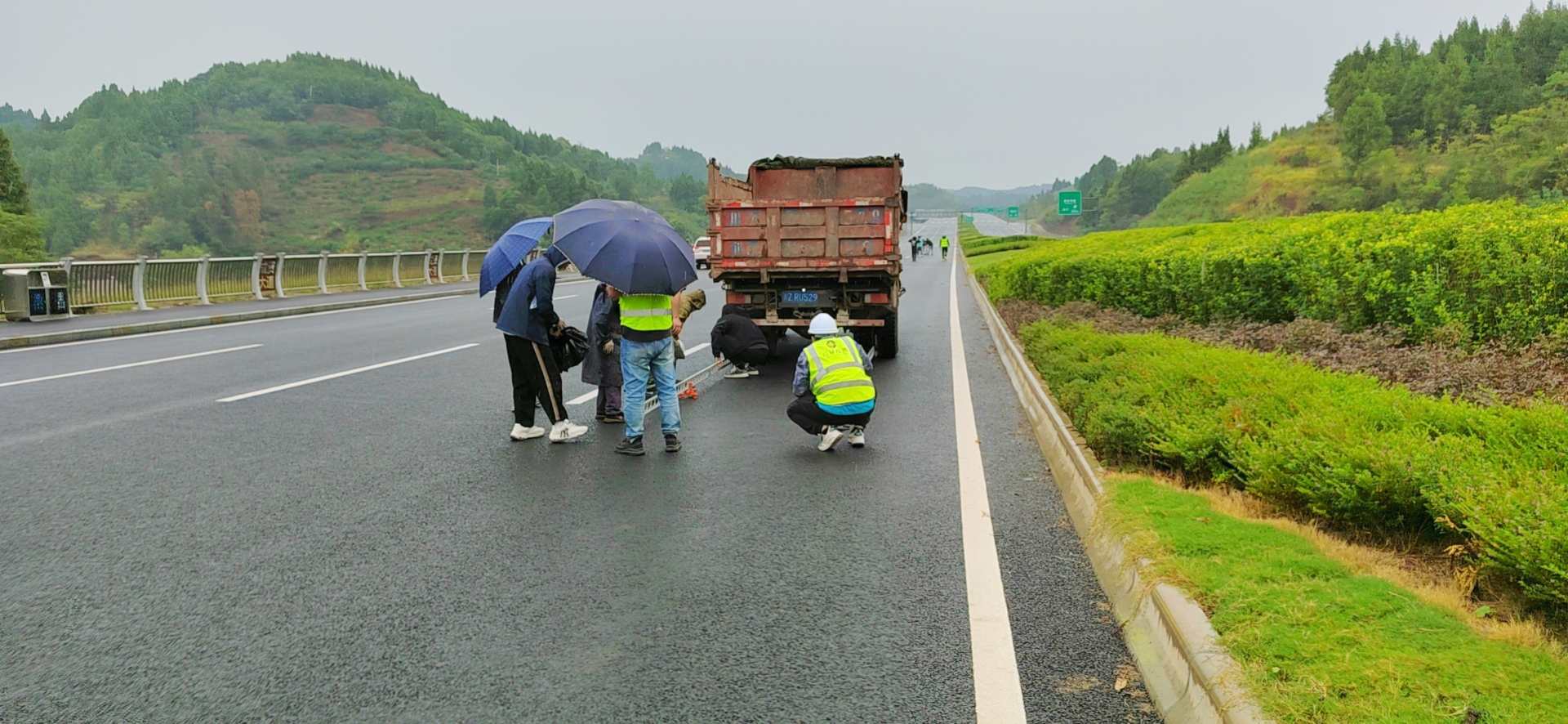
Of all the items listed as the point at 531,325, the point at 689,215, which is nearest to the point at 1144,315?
the point at 531,325

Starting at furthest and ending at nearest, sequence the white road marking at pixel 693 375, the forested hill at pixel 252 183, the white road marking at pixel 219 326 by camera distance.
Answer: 1. the forested hill at pixel 252 183
2. the white road marking at pixel 219 326
3. the white road marking at pixel 693 375

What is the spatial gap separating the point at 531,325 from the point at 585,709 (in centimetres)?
480

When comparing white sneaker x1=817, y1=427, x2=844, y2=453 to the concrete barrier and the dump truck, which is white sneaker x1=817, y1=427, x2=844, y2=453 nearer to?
the concrete barrier

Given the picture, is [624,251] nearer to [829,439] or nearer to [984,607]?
[829,439]

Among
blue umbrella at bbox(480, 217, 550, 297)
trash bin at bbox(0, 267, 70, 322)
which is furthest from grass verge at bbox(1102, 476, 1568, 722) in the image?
trash bin at bbox(0, 267, 70, 322)

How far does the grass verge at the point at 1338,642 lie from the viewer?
2764 millimetres

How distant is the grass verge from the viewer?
9.07ft

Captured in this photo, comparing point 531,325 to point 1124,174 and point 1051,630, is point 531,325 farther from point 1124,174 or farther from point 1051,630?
point 1124,174

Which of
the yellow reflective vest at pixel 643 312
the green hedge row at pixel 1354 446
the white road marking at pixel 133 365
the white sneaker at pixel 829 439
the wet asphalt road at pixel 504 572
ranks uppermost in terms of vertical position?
the yellow reflective vest at pixel 643 312

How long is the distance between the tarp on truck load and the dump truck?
1.50 m

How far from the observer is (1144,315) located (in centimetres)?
1357

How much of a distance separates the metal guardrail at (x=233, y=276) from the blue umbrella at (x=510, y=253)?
14.0 meters

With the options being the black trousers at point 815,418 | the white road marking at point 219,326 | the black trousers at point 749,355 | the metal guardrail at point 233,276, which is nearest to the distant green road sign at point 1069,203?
the metal guardrail at point 233,276

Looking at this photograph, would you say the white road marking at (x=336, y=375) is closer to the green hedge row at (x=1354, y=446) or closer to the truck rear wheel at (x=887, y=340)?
the truck rear wheel at (x=887, y=340)
